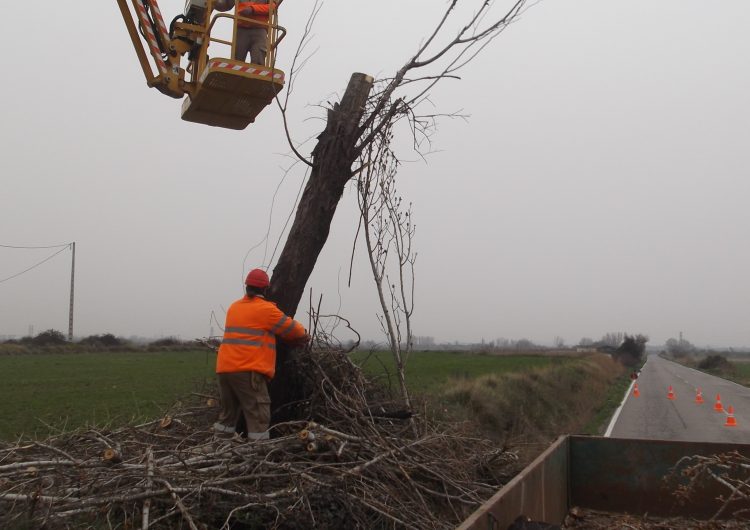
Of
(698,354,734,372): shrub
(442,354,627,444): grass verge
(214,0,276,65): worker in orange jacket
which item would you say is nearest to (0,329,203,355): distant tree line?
(442,354,627,444): grass verge

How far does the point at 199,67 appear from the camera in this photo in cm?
656

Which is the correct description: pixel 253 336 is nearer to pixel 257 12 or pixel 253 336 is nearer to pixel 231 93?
pixel 231 93

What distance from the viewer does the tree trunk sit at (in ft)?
19.9

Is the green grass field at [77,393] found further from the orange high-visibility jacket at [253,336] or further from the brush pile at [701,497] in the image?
the brush pile at [701,497]

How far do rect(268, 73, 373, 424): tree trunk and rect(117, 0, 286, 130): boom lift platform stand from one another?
62 cm

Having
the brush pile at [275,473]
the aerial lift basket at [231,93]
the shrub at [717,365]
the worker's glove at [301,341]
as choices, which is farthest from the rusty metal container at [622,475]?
the shrub at [717,365]

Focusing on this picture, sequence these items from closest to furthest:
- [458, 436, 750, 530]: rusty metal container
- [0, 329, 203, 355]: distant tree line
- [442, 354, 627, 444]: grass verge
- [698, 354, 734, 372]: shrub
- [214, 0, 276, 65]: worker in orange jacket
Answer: [458, 436, 750, 530]: rusty metal container
[214, 0, 276, 65]: worker in orange jacket
[442, 354, 627, 444]: grass verge
[0, 329, 203, 355]: distant tree line
[698, 354, 734, 372]: shrub

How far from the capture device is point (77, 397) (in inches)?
749

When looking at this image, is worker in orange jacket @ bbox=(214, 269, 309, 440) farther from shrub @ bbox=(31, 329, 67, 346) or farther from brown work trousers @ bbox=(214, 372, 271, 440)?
shrub @ bbox=(31, 329, 67, 346)

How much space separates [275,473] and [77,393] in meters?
17.6

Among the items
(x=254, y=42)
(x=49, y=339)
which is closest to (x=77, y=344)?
(x=49, y=339)

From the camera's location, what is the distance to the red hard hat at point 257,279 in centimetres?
556

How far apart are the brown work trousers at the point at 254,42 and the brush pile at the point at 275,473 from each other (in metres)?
2.89

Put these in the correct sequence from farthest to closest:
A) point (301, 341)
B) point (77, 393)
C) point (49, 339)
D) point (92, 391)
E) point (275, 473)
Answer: point (49, 339) < point (92, 391) < point (77, 393) < point (301, 341) < point (275, 473)
